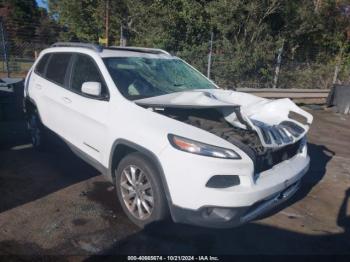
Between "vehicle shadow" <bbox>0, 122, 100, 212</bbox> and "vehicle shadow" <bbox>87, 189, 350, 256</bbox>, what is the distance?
155cm

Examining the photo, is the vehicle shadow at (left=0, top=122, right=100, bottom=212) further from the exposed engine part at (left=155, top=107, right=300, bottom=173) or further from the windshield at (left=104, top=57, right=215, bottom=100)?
the exposed engine part at (left=155, top=107, right=300, bottom=173)

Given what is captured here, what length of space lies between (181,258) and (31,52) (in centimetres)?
1649

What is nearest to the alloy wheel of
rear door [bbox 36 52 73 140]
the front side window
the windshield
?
the windshield

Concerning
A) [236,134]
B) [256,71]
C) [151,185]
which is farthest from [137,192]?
[256,71]

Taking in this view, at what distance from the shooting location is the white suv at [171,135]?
2941 mm

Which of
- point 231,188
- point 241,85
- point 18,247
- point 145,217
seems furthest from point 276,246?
point 241,85

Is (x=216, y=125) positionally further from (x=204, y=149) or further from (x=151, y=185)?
(x=151, y=185)

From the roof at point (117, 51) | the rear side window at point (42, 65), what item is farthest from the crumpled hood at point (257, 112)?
the rear side window at point (42, 65)

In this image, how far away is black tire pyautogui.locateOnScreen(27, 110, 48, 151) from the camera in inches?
210

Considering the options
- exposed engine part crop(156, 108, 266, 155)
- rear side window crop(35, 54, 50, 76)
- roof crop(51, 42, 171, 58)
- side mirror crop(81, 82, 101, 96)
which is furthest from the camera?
rear side window crop(35, 54, 50, 76)

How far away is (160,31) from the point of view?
12.8m

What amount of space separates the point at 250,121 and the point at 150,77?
58.7 inches

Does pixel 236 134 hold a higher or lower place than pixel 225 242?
higher

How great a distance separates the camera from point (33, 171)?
481 cm
